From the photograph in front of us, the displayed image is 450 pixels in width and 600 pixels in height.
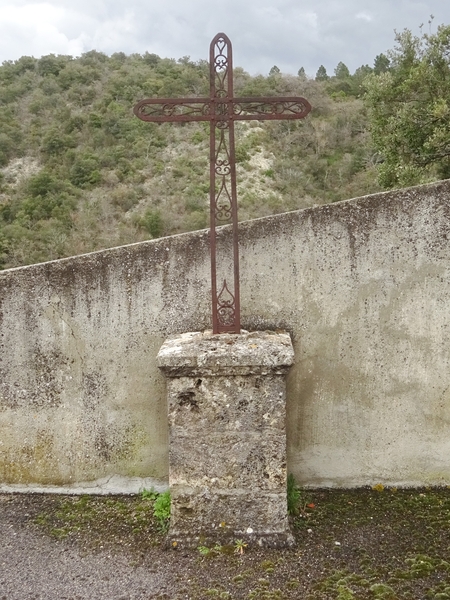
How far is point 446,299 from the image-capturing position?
3420mm

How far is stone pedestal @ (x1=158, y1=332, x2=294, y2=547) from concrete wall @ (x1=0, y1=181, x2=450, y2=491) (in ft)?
2.06

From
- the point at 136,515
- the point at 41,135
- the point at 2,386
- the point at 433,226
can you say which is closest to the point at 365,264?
the point at 433,226

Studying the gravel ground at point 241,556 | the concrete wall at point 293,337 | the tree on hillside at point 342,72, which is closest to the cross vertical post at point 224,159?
the concrete wall at point 293,337

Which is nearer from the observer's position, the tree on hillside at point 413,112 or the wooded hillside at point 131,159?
the tree on hillside at point 413,112

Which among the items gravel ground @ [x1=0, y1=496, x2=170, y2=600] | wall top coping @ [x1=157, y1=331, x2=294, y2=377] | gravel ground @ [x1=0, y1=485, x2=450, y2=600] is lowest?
gravel ground @ [x1=0, y1=496, x2=170, y2=600]

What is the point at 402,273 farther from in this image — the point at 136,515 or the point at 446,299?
the point at 136,515

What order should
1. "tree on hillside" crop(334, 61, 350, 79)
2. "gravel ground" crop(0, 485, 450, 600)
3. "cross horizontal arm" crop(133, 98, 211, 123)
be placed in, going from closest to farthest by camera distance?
"gravel ground" crop(0, 485, 450, 600)
"cross horizontal arm" crop(133, 98, 211, 123)
"tree on hillside" crop(334, 61, 350, 79)

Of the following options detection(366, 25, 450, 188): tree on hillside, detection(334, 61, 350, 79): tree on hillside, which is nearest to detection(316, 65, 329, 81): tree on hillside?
detection(334, 61, 350, 79): tree on hillside

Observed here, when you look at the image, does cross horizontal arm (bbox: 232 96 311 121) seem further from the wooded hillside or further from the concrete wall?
the wooded hillside

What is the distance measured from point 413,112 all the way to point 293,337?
8.75 m

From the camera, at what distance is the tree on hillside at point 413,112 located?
991 centimetres

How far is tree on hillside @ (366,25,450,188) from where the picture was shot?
9906 mm

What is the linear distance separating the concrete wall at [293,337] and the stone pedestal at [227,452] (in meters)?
0.63

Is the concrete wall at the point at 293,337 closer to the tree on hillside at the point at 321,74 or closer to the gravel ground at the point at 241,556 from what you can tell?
the gravel ground at the point at 241,556
